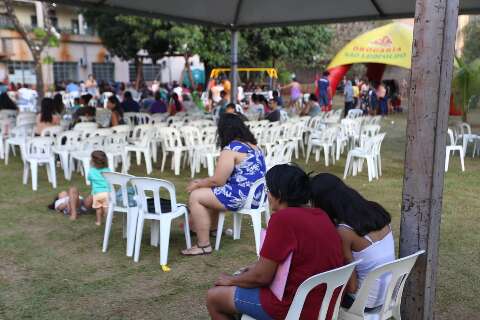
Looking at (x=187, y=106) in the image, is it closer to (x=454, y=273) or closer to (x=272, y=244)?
(x=454, y=273)

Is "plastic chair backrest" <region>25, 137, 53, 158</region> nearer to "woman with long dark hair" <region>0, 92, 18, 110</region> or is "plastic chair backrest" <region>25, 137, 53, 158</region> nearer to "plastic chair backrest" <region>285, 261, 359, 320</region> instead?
"woman with long dark hair" <region>0, 92, 18, 110</region>

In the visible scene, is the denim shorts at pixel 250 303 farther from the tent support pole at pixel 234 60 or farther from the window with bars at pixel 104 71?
the window with bars at pixel 104 71

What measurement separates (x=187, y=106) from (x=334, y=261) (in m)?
11.7

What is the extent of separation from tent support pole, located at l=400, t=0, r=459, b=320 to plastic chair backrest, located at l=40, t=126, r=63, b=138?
251 inches

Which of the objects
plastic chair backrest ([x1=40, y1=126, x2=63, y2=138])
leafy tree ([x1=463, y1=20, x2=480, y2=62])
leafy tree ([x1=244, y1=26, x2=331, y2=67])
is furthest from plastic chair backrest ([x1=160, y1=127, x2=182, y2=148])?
leafy tree ([x1=463, y1=20, x2=480, y2=62])

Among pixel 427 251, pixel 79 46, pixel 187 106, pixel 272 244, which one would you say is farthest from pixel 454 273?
pixel 79 46

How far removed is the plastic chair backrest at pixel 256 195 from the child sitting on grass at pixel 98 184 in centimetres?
175

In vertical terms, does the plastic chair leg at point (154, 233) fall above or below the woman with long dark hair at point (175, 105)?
below

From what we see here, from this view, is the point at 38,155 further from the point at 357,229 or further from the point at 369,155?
the point at 357,229

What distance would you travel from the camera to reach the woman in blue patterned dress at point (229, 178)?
176 inches

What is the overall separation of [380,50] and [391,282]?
15.9 m

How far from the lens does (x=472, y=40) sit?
25.9m

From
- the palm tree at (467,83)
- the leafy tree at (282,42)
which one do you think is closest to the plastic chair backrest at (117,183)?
the palm tree at (467,83)

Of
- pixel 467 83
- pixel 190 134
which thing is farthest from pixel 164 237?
pixel 467 83
